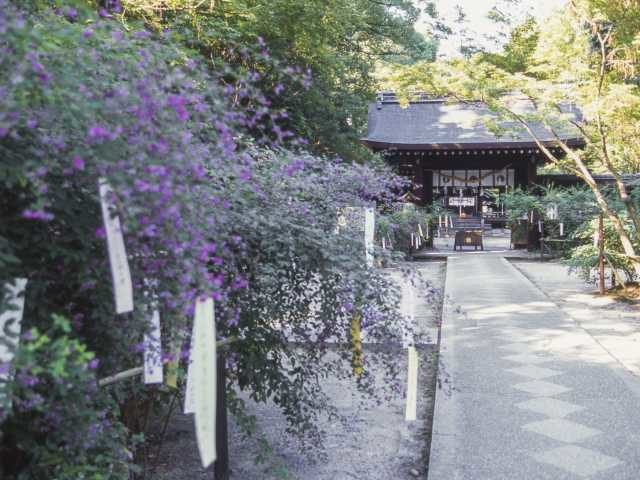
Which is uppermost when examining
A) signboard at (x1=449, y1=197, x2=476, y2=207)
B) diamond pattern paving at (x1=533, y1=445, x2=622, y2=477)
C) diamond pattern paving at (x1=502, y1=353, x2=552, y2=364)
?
signboard at (x1=449, y1=197, x2=476, y2=207)

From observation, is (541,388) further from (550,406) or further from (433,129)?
(433,129)

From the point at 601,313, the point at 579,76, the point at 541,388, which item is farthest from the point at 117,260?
the point at 601,313

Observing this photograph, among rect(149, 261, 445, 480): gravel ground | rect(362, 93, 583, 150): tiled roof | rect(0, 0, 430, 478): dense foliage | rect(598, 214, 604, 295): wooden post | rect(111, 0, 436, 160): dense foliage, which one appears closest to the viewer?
rect(0, 0, 430, 478): dense foliage

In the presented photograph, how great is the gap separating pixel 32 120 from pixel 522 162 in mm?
21278

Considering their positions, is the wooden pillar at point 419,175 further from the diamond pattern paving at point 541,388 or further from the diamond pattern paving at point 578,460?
the diamond pattern paving at point 578,460

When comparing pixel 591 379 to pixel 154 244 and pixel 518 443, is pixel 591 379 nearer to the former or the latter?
pixel 518 443

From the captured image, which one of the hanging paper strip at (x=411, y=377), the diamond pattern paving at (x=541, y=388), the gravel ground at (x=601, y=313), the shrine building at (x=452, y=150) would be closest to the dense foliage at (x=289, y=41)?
the shrine building at (x=452, y=150)

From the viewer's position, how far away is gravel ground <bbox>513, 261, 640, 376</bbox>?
6.29 m

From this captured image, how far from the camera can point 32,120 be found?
1.51 metres

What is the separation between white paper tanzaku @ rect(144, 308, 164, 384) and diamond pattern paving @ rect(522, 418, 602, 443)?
2615mm

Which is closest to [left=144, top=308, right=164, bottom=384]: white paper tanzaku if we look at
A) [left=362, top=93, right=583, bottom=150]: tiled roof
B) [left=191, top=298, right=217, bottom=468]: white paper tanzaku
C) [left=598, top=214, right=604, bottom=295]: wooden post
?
[left=191, top=298, right=217, bottom=468]: white paper tanzaku

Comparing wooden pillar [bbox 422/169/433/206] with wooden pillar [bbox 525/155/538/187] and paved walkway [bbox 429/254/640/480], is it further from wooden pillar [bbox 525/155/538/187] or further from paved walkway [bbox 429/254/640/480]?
paved walkway [bbox 429/254/640/480]

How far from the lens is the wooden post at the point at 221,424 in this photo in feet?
9.39

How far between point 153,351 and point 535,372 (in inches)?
160
